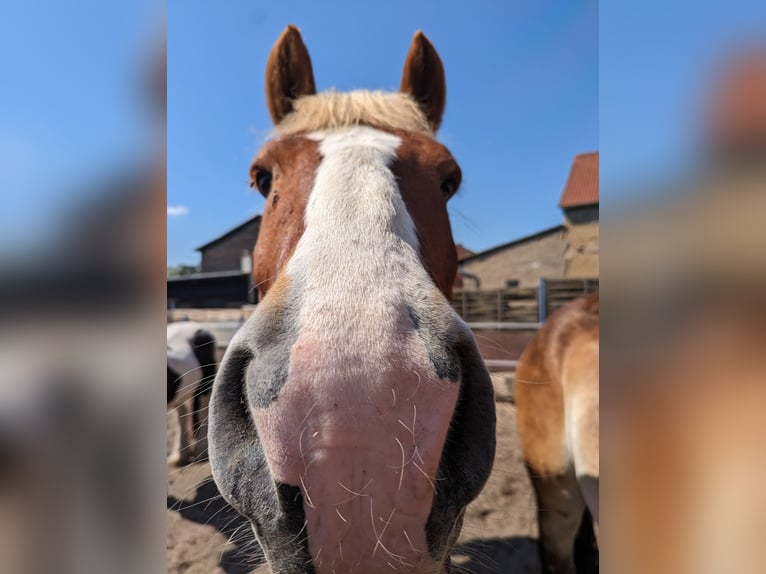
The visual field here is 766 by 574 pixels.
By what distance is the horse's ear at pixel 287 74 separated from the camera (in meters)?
1.44

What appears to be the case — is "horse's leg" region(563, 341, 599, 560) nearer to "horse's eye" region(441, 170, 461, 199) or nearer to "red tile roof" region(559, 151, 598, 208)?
"horse's eye" region(441, 170, 461, 199)

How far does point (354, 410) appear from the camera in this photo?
23.4 inches

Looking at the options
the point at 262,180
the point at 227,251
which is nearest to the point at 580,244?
the point at 227,251

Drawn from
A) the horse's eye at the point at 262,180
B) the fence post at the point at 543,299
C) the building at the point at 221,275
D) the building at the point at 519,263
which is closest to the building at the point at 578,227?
the fence post at the point at 543,299

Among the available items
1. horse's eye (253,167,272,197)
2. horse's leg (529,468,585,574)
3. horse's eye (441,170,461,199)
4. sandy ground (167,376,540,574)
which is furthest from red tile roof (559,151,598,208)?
horse's eye (253,167,272,197)

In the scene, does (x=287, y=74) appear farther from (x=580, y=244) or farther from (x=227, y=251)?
(x=580, y=244)

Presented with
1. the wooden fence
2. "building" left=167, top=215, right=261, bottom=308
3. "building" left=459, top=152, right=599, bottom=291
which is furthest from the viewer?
"building" left=459, top=152, right=599, bottom=291

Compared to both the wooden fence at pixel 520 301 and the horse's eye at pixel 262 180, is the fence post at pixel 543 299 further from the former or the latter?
the horse's eye at pixel 262 180

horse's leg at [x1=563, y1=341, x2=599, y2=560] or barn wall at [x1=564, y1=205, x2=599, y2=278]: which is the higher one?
barn wall at [x1=564, y1=205, x2=599, y2=278]

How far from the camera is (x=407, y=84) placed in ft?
5.05

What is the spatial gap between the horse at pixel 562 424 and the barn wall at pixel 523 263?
7.73m

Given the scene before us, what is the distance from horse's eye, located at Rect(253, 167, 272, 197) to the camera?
1.24 meters

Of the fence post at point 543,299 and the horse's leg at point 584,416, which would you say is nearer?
the horse's leg at point 584,416

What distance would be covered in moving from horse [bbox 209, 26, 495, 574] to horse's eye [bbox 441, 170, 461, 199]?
45 cm
